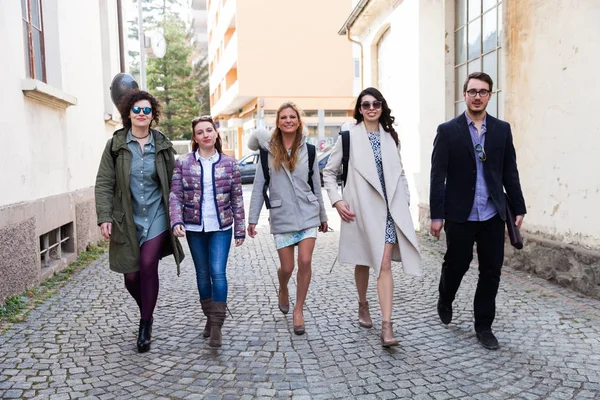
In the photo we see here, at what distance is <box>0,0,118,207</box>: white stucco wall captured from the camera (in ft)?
19.0

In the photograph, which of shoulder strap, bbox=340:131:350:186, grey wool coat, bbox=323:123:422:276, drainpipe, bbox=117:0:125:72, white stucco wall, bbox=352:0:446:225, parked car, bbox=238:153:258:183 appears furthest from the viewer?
parked car, bbox=238:153:258:183

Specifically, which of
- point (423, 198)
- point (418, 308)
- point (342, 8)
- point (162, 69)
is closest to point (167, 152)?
point (418, 308)

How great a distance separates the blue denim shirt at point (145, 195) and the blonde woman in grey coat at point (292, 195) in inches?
30.2

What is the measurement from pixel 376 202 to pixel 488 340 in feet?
4.19

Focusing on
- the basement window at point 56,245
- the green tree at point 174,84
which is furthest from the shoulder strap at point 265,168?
the green tree at point 174,84

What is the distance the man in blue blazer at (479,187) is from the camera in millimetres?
4277

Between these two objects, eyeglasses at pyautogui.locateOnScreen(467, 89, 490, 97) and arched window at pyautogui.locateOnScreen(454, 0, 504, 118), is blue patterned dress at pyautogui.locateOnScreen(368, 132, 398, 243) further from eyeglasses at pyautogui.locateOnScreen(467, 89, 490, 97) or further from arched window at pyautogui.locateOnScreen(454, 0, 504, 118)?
arched window at pyautogui.locateOnScreen(454, 0, 504, 118)

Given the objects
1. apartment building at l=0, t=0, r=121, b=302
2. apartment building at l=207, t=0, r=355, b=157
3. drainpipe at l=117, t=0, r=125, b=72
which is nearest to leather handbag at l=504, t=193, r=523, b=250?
apartment building at l=0, t=0, r=121, b=302

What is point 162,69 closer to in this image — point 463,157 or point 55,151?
point 55,151

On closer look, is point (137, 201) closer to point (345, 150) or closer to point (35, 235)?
point (345, 150)

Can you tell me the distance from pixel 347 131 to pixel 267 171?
0.71m

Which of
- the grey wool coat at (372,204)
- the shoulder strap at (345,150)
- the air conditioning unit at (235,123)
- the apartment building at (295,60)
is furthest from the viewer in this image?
the air conditioning unit at (235,123)

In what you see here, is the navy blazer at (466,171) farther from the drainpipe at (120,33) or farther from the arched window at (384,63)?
the drainpipe at (120,33)

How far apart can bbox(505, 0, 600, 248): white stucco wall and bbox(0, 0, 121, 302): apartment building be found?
536 cm
